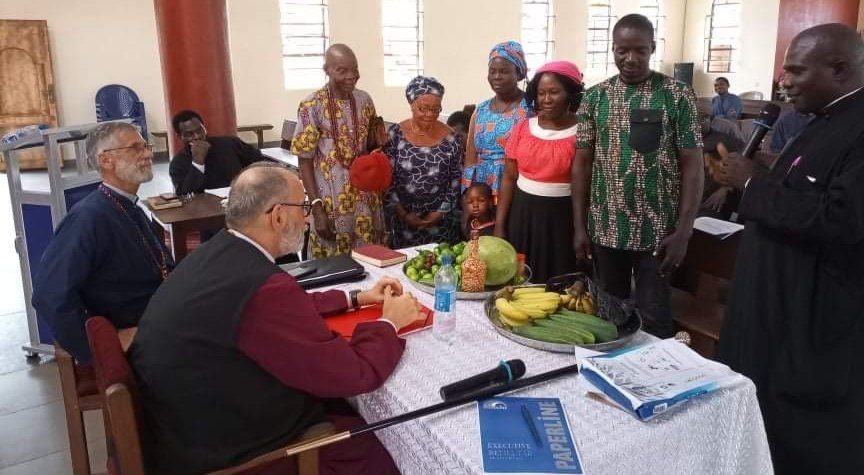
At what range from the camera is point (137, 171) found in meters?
2.78

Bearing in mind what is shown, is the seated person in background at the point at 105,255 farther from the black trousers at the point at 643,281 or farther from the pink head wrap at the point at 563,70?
the black trousers at the point at 643,281

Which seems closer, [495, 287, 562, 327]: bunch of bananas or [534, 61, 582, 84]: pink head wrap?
[495, 287, 562, 327]: bunch of bananas

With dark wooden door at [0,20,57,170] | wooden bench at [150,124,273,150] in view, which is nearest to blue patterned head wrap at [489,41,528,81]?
wooden bench at [150,124,273,150]

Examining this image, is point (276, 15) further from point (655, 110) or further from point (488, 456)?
point (488, 456)

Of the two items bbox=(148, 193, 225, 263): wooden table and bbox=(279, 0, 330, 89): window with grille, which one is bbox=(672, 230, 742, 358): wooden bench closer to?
bbox=(148, 193, 225, 263): wooden table

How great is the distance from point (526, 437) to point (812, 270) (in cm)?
127

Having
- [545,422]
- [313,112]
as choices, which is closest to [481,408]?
[545,422]

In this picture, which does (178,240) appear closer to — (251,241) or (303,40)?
(251,241)

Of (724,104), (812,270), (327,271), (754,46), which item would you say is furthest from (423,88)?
(754,46)

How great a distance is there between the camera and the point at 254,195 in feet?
6.08

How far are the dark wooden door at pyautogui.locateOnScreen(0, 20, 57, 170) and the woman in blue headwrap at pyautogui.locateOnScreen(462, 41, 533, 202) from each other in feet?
32.7

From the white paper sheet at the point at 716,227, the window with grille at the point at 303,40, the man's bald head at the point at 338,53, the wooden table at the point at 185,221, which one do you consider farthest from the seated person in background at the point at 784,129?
the window with grille at the point at 303,40

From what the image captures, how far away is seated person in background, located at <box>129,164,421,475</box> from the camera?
165 cm

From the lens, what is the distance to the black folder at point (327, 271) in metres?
2.66
